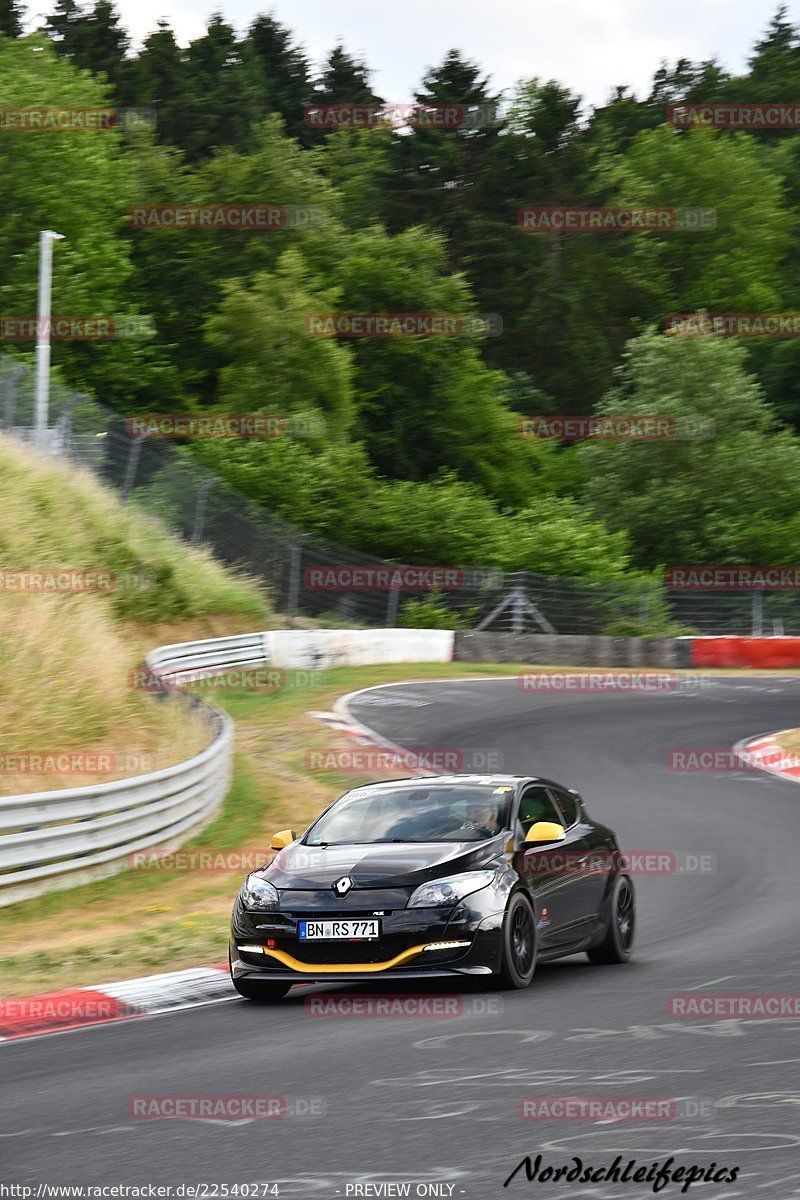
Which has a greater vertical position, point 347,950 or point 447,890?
point 447,890

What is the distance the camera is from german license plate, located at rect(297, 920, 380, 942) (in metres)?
9.12

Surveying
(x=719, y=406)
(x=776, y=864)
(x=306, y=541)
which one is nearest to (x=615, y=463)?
(x=719, y=406)

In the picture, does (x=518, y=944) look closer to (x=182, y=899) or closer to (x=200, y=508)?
(x=182, y=899)

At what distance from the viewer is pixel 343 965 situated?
30.0 feet

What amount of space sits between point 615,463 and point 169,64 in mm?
42036

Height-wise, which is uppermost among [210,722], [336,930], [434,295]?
[434,295]

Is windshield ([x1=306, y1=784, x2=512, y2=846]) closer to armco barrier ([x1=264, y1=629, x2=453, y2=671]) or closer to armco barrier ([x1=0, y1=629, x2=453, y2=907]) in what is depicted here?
armco barrier ([x1=0, y1=629, x2=453, y2=907])

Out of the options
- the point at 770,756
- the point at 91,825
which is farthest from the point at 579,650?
the point at 91,825

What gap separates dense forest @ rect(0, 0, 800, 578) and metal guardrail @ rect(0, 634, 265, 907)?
25.4 metres

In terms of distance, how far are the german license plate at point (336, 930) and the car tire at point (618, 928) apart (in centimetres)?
235

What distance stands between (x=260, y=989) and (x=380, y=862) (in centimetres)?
108

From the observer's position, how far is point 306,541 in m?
34.9

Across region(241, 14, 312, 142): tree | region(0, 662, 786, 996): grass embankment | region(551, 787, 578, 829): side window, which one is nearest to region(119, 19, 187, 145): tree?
region(241, 14, 312, 142): tree

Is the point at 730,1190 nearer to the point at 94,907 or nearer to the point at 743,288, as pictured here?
the point at 94,907
